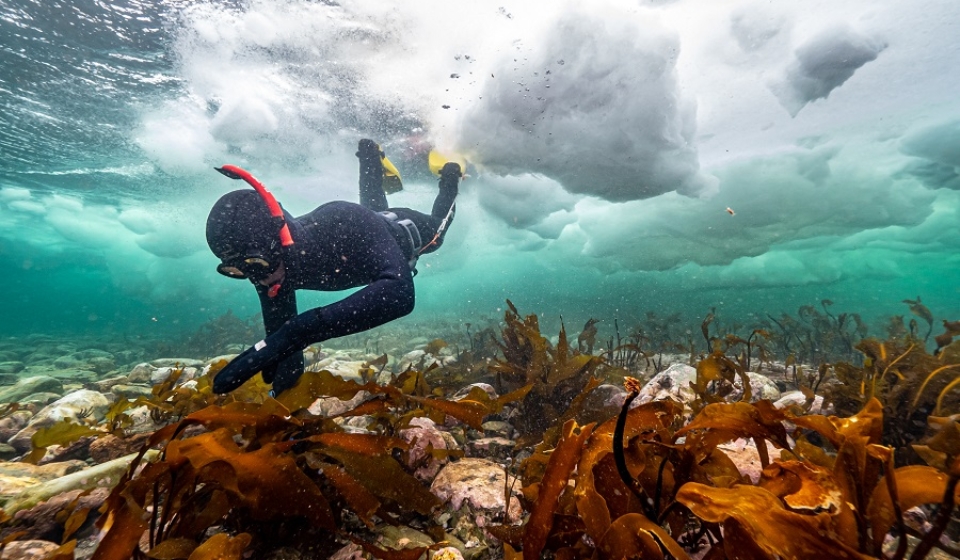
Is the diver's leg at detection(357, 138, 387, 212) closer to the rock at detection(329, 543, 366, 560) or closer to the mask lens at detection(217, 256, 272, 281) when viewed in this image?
the mask lens at detection(217, 256, 272, 281)

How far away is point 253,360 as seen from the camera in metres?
2.17

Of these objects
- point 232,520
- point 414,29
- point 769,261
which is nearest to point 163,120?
point 414,29

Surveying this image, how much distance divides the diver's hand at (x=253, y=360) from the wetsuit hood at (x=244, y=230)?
88cm

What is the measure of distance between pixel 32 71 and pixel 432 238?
1243cm

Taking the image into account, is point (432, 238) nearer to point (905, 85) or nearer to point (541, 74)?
point (541, 74)

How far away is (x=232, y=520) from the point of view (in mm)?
1157

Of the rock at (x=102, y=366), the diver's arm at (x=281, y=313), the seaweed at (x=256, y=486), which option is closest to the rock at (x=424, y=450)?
the seaweed at (x=256, y=486)

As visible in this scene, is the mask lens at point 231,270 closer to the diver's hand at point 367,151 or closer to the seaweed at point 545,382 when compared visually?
the seaweed at point 545,382

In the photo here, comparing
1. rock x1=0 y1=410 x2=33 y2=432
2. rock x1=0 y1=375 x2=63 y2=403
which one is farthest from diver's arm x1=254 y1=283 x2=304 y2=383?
rock x1=0 y1=375 x2=63 y2=403

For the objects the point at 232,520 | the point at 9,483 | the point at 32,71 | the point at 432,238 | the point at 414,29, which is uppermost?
the point at 32,71

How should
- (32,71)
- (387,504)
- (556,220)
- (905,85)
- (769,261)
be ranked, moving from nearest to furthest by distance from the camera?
(387,504), (32,71), (905,85), (556,220), (769,261)

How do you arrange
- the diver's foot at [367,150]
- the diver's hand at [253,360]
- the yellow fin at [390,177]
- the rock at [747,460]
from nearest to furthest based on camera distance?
1. the rock at [747,460]
2. the diver's hand at [253,360]
3. the diver's foot at [367,150]
4. the yellow fin at [390,177]

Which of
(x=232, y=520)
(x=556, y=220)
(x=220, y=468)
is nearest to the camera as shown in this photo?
(x=220, y=468)

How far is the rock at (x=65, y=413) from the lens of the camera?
110 inches
